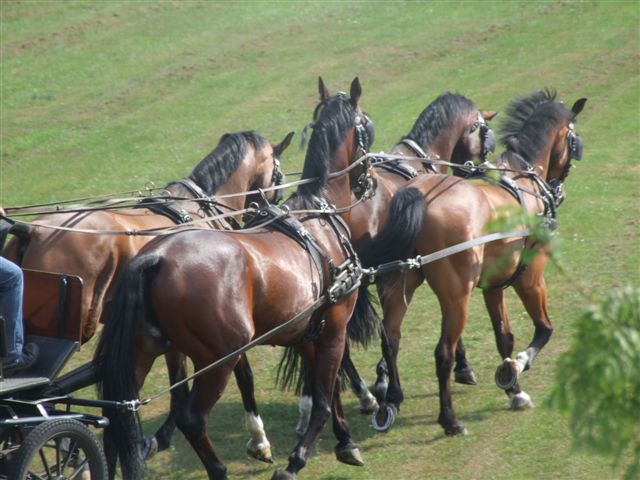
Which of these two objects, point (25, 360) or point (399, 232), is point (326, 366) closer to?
point (399, 232)

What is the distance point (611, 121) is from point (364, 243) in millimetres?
11476

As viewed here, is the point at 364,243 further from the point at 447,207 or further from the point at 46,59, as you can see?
the point at 46,59

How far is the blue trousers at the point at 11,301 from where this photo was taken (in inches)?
222

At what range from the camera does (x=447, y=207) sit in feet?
25.8

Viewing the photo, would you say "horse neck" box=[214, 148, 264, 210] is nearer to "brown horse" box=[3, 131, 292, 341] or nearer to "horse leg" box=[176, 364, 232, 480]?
"brown horse" box=[3, 131, 292, 341]

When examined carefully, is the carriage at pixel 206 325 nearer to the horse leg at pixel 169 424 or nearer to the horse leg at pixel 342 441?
the horse leg at pixel 342 441

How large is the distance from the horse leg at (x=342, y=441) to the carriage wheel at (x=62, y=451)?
1.98 meters

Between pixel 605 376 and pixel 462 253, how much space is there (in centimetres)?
469

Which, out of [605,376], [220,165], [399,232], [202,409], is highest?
[605,376]

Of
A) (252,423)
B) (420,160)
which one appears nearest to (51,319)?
(252,423)

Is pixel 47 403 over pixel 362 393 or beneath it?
over

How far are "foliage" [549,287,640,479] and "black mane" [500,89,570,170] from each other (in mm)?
6031

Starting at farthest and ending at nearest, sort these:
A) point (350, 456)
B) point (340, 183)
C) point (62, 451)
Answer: point (340, 183), point (350, 456), point (62, 451)

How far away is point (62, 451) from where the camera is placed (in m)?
5.62
